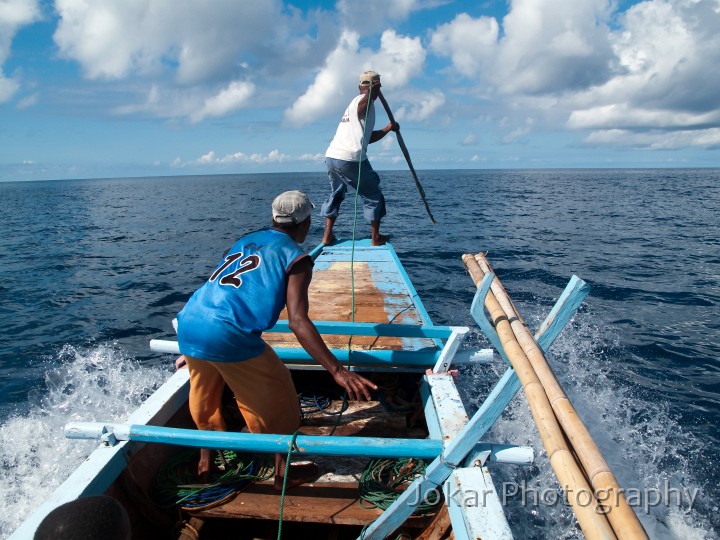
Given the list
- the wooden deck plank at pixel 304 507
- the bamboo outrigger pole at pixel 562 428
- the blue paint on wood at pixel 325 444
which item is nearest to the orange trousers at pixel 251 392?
the blue paint on wood at pixel 325 444

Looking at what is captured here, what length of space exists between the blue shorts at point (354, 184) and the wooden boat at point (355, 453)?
3118 mm

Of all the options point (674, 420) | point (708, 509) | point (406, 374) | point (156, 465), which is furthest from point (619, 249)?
point (156, 465)

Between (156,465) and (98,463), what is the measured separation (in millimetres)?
670

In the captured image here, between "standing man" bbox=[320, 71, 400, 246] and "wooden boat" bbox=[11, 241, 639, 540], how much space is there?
10.3 ft

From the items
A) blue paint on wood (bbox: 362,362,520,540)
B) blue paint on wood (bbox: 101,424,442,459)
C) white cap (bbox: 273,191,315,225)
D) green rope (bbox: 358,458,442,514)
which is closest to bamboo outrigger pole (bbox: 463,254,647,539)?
blue paint on wood (bbox: 362,362,520,540)

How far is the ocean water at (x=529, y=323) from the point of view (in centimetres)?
492

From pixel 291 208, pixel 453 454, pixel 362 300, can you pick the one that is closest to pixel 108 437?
pixel 291 208

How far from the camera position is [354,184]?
699 centimetres

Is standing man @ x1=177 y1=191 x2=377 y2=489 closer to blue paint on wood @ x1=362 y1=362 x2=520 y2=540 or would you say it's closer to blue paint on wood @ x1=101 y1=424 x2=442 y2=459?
blue paint on wood @ x1=101 y1=424 x2=442 y2=459

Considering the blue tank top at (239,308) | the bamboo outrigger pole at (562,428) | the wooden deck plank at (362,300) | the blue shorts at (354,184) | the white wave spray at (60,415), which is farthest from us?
the blue shorts at (354,184)

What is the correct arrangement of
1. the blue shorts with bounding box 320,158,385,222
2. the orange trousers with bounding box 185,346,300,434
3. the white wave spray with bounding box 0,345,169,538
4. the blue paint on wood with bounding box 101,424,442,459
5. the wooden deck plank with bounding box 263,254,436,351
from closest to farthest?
1. the blue paint on wood with bounding box 101,424,442,459
2. the orange trousers with bounding box 185,346,300,434
3. the wooden deck plank with bounding box 263,254,436,351
4. the white wave spray with bounding box 0,345,169,538
5. the blue shorts with bounding box 320,158,385,222

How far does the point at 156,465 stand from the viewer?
3217mm

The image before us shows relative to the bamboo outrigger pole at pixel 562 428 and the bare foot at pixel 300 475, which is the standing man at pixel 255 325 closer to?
the bare foot at pixel 300 475

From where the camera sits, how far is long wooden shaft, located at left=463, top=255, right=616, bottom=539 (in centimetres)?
138
